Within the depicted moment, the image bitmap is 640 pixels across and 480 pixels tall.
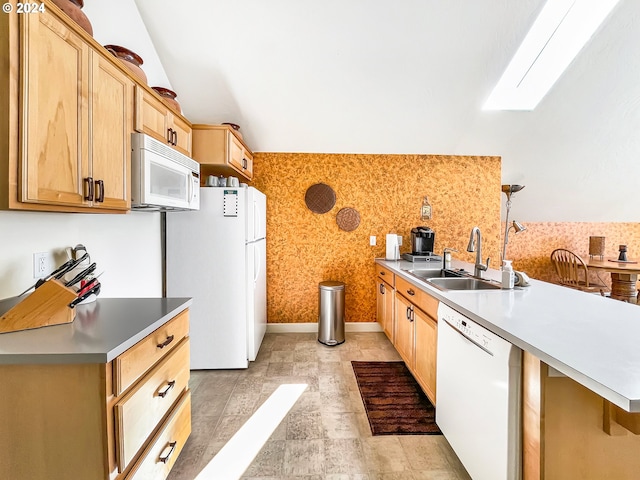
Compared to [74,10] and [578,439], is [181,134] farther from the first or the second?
[578,439]

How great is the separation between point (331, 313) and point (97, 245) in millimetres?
2272

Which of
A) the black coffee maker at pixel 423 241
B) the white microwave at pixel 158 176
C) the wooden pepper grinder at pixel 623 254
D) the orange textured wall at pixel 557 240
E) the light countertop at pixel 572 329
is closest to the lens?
the light countertop at pixel 572 329

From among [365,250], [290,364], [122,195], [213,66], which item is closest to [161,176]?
[122,195]

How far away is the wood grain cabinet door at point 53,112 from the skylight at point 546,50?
3.05 m

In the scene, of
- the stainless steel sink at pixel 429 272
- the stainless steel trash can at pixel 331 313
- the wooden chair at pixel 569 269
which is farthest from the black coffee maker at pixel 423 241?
the wooden chair at pixel 569 269

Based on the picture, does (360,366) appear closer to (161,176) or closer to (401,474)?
(401,474)

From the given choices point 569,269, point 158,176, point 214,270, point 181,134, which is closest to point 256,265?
point 214,270

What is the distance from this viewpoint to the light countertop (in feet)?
2.87

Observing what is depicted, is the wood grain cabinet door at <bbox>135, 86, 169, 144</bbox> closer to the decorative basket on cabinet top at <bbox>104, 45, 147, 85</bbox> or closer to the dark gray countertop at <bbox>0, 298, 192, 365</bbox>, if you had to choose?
the decorative basket on cabinet top at <bbox>104, 45, 147, 85</bbox>

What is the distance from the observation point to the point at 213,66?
273 cm

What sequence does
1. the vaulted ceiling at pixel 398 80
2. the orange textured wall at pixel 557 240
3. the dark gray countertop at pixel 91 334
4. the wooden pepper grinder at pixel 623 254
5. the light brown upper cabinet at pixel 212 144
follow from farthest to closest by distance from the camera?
the orange textured wall at pixel 557 240 → the wooden pepper grinder at pixel 623 254 → the light brown upper cabinet at pixel 212 144 → the vaulted ceiling at pixel 398 80 → the dark gray countertop at pixel 91 334

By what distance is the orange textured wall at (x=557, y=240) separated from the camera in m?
5.03

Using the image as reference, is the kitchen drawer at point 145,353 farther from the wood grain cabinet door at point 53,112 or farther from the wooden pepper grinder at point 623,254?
the wooden pepper grinder at point 623,254

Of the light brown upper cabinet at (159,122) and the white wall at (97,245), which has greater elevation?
the light brown upper cabinet at (159,122)
